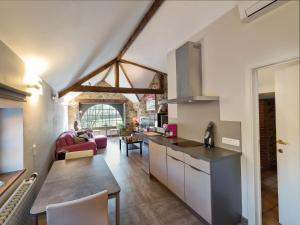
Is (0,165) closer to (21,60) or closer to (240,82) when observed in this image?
(21,60)

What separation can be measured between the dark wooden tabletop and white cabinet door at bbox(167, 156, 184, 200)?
1.05m

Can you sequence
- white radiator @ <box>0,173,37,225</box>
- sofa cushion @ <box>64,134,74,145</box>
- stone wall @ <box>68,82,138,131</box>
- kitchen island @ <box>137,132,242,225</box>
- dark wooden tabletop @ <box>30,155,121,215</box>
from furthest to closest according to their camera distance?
stone wall @ <box>68,82,138,131</box> < sofa cushion @ <box>64,134,74,145</box> < kitchen island @ <box>137,132,242,225</box> < dark wooden tabletop @ <box>30,155,121,215</box> < white radiator @ <box>0,173,37,225</box>

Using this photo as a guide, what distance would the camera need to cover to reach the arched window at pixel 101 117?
899 cm

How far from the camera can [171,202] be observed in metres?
2.44

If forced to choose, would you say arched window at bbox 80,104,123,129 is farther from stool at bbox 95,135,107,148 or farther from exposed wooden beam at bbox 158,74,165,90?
exposed wooden beam at bbox 158,74,165,90

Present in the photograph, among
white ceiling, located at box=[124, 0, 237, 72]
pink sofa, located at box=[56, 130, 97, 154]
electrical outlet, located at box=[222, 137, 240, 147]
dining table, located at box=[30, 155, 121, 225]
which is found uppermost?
white ceiling, located at box=[124, 0, 237, 72]

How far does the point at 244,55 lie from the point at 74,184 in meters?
2.46

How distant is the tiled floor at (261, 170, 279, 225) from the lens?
78.0 inches

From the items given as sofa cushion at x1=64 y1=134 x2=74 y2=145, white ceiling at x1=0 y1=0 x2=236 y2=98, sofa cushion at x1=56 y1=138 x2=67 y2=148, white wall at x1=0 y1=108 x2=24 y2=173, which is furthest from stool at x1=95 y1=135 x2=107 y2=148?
white wall at x1=0 y1=108 x2=24 y2=173

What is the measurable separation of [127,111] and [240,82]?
8.17 metres

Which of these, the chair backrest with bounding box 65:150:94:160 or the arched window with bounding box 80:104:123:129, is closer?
the chair backrest with bounding box 65:150:94:160

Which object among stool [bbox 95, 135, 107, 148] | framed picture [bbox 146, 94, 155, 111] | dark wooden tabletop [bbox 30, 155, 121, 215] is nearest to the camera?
dark wooden tabletop [bbox 30, 155, 121, 215]

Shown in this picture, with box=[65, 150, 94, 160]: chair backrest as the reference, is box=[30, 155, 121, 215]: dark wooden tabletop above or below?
below

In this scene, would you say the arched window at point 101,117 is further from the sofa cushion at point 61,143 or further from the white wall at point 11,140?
the white wall at point 11,140
